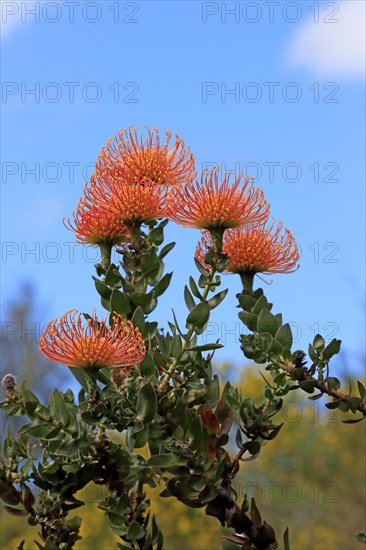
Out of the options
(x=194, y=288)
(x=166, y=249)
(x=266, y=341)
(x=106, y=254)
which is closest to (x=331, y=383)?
(x=266, y=341)

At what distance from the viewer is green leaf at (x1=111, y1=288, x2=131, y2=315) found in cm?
189

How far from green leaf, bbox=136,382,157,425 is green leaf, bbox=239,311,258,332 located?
43 cm

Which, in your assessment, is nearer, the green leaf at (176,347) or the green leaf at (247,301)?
the green leaf at (176,347)

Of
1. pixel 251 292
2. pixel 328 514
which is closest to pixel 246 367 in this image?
pixel 328 514

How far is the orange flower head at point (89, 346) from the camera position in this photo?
5.79 feet

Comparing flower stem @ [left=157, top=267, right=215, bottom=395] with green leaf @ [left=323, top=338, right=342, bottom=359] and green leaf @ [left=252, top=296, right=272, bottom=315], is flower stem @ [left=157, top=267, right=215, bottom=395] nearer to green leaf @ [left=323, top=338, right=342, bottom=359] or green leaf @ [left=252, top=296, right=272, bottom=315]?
green leaf @ [left=252, top=296, right=272, bottom=315]

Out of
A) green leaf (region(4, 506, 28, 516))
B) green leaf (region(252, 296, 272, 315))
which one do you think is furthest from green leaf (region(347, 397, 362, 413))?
green leaf (region(4, 506, 28, 516))

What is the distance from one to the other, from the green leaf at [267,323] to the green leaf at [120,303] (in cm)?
32

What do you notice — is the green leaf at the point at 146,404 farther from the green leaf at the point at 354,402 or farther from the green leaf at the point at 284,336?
the green leaf at the point at 354,402

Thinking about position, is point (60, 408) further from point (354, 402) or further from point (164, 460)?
point (354, 402)

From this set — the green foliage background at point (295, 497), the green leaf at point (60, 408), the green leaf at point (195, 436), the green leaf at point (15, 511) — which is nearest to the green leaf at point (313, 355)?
the green leaf at point (195, 436)

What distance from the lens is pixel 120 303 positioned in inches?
74.7

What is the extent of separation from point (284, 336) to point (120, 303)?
1.30 ft

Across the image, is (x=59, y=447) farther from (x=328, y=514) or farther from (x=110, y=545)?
(x=328, y=514)
